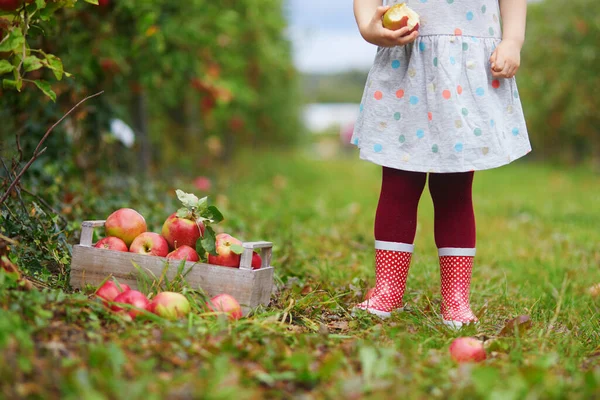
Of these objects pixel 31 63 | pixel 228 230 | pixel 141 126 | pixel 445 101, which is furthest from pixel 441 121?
pixel 141 126

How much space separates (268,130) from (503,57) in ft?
49.2

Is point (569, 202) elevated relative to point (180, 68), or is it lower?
lower

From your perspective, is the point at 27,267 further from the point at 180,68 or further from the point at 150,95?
the point at 150,95

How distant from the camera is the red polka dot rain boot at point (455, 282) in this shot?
242cm

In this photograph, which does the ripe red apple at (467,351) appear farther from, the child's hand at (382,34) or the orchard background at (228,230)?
the child's hand at (382,34)

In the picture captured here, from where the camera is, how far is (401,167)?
7.70ft

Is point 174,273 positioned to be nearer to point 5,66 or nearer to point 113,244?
point 113,244

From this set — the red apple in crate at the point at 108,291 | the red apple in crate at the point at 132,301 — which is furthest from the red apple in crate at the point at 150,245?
the red apple in crate at the point at 132,301

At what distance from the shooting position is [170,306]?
1.96 m

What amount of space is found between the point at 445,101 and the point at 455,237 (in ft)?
1.68

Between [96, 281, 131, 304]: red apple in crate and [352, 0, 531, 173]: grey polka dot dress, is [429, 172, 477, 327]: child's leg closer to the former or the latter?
[352, 0, 531, 173]: grey polka dot dress

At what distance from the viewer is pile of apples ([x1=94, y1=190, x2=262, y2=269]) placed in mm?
2273

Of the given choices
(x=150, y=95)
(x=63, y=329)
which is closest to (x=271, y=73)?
(x=150, y=95)

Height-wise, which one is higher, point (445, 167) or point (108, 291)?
point (445, 167)
